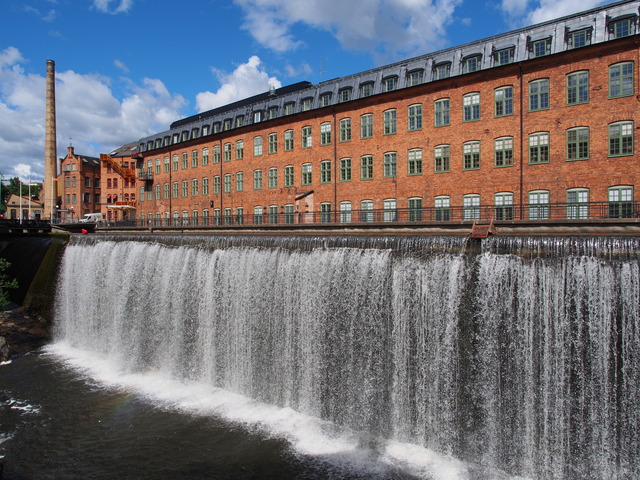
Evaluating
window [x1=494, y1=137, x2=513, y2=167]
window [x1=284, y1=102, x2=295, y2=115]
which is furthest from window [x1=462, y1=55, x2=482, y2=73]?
window [x1=284, y1=102, x2=295, y2=115]

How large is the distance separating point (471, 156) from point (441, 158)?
6.06 feet

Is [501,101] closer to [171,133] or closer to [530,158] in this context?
[530,158]

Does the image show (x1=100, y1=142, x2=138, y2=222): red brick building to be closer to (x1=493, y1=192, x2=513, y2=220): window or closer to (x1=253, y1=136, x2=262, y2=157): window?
(x1=253, y1=136, x2=262, y2=157): window

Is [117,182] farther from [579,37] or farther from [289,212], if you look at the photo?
[579,37]

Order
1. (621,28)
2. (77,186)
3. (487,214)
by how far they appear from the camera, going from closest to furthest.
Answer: (621,28) → (487,214) → (77,186)

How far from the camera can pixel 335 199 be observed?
31.6 m

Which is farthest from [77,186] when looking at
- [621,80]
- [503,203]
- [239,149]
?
[621,80]

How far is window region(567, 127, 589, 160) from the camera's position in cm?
2189

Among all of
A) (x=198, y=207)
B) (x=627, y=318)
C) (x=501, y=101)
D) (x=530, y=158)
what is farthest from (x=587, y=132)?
(x=198, y=207)

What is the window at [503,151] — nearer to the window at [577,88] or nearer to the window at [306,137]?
the window at [577,88]

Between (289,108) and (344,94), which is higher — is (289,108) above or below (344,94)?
above

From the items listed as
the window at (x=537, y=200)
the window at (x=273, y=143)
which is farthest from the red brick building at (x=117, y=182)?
the window at (x=537, y=200)

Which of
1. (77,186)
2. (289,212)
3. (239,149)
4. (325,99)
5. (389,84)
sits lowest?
(289,212)

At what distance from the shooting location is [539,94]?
23094 mm
